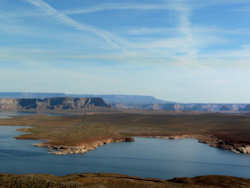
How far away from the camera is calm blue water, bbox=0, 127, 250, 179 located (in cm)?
7831

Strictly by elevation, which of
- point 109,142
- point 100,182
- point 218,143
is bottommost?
point 109,142

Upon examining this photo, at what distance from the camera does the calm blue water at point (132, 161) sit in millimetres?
78312

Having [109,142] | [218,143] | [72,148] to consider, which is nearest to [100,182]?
[72,148]

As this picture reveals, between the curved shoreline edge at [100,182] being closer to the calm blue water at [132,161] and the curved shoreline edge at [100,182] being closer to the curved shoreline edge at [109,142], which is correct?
the calm blue water at [132,161]

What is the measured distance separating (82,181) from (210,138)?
10359cm

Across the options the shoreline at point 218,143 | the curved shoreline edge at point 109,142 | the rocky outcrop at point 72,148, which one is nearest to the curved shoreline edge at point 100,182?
the rocky outcrop at point 72,148

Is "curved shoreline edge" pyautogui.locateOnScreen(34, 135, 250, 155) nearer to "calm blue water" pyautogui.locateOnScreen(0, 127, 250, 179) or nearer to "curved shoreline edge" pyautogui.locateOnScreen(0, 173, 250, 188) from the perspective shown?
"calm blue water" pyautogui.locateOnScreen(0, 127, 250, 179)

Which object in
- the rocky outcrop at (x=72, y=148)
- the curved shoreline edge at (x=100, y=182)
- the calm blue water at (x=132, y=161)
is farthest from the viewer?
the rocky outcrop at (x=72, y=148)

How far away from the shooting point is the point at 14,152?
98875 mm

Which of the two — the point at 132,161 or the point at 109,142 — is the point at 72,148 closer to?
the point at 132,161

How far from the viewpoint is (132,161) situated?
298ft

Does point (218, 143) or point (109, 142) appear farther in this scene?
point (109, 142)

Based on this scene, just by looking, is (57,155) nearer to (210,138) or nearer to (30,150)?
(30,150)

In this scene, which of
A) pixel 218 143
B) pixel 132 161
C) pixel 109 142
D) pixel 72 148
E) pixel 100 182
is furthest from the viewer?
pixel 109 142
